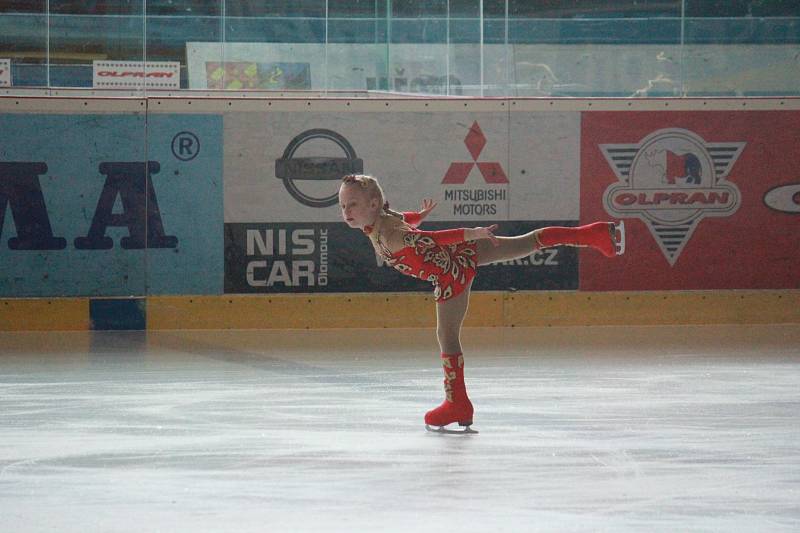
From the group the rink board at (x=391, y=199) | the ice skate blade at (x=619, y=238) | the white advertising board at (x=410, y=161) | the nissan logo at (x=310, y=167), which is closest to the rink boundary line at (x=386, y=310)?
the rink board at (x=391, y=199)

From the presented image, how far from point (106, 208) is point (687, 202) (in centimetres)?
507

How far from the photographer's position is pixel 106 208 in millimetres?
10828

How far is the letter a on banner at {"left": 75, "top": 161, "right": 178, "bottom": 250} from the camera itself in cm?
1082

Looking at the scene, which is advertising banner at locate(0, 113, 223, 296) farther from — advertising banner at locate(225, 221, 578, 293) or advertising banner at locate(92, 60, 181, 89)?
advertising banner at locate(92, 60, 181, 89)

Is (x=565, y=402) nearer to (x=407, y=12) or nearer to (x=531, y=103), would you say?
(x=531, y=103)

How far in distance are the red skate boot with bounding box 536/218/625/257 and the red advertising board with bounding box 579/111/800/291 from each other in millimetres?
5211

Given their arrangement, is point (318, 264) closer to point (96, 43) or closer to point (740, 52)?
point (96, 43)

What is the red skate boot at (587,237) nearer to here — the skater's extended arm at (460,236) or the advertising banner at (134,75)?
the skater's extended arm at (460,236)

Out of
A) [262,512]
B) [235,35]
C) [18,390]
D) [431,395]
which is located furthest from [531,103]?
[262,512]

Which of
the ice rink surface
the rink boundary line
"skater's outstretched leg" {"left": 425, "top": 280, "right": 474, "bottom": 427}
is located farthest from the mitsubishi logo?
"skater's outstretched leg" {"left": 425, "top": 280, "right": 474, "bottom": 427}

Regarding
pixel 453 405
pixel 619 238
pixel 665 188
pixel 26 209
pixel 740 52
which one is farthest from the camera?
pixel 740 52

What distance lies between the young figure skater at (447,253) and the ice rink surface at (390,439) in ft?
0.76

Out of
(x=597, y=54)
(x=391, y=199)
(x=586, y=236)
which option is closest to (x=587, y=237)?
(x=586, y=236)

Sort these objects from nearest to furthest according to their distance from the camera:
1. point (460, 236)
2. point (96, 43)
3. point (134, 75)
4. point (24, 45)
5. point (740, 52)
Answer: point (460, 236)
point (740, 52)
point (134, 75)
point (96, 43)
point (24, 45)
